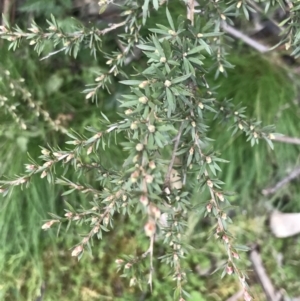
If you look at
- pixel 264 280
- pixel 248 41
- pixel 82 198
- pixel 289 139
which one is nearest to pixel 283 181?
pixel 289 139

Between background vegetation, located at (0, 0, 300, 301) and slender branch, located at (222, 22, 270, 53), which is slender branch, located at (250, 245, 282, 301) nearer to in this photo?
background vegetation, located at (0, 0, 300, 301)

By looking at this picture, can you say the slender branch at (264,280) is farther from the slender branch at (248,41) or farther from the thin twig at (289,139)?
the slender branch at (248,41)

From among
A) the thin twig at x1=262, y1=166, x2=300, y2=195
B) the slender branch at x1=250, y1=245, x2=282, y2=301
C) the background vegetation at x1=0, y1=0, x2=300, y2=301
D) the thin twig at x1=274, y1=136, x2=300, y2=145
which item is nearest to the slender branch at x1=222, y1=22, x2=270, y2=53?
the background vegetation at x1=0, y1=0, x2=300, y2=301

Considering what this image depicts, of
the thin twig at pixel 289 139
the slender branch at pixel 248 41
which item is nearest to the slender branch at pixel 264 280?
the thin twig at pixel 289 139

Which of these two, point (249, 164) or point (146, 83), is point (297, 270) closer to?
point (249, 164)

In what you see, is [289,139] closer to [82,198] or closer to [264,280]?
[264,280]
